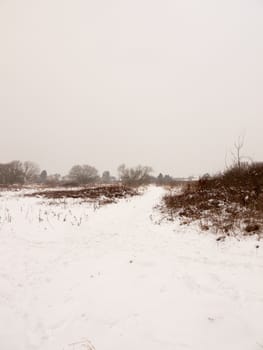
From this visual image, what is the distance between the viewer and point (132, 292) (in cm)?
451

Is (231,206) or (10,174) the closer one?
(231,206)

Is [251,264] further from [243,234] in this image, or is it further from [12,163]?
[12,163]

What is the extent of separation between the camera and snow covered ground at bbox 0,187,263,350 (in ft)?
11.1

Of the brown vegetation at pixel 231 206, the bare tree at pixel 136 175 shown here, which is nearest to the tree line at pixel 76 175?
the bare tree at pixel 136 175

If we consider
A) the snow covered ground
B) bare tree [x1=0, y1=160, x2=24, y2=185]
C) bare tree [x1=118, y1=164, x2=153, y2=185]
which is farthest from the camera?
bare tree [x1=0, y1=160, x2=24, y2=185]

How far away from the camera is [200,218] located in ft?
27.9

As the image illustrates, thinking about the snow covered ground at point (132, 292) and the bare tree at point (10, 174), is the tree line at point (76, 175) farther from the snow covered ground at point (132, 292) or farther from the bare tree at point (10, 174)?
the snow covered ground at point (132, 292)

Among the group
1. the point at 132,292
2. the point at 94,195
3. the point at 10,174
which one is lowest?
the point at 132,292

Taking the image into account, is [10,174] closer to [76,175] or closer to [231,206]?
[76,175]

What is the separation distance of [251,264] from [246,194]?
19.2ft

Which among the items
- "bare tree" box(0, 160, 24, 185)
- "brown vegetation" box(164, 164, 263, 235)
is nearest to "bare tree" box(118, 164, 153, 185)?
"bare tree" box(0, 160, 24, 185)

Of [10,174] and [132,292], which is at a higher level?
[10,174]

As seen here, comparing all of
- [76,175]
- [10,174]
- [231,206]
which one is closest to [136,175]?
[76,175]

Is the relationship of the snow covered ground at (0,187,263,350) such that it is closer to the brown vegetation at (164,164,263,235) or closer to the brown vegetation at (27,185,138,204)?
the brown vegetation at (164,164,263,235)
